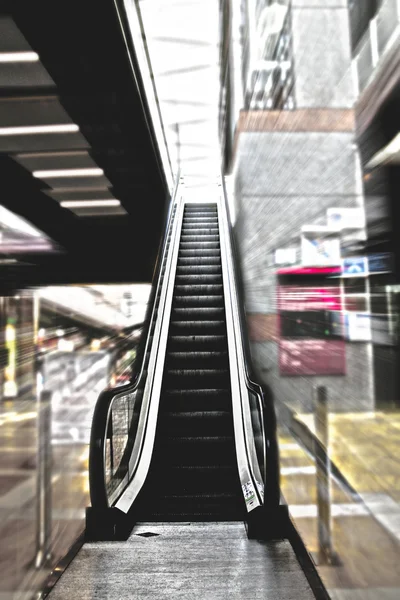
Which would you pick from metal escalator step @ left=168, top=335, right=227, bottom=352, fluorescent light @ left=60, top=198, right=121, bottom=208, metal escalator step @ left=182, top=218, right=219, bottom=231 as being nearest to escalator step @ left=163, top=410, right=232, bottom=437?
metal escalator step @ left=168, top=335, right=227, bottom=352

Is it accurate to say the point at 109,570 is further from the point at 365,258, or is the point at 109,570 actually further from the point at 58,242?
the point at 58,242

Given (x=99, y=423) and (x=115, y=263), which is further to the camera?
(x=115, y=263)

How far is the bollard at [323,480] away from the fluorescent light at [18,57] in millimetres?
4277

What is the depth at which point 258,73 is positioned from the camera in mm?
4953

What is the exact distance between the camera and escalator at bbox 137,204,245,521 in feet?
12.6

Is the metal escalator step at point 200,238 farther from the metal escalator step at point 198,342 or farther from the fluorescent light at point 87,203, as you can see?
the metal escalator step at point 198,342

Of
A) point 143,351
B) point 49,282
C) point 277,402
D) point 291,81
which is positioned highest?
point 291,81

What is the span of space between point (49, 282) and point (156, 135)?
3.51 metres

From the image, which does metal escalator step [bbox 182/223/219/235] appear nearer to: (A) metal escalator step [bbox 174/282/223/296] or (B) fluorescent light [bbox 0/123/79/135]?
(A) metal escalator step [bbox 174/282/223/296]

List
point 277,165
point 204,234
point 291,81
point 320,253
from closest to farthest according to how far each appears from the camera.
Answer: point 320,253 < point 291,81 < point 277,165 < point 204,234

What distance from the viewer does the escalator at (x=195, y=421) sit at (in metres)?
3.84

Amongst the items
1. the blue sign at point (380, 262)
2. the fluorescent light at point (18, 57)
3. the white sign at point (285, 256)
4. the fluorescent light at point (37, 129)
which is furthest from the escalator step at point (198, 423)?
the fluorescent light at point (37, 129)

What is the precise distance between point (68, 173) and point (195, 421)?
15.9 feet

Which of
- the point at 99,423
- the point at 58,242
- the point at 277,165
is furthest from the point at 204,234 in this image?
the point at 99,423
